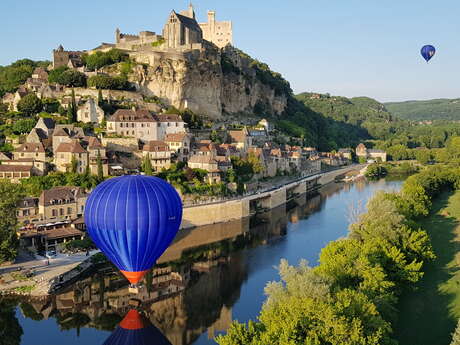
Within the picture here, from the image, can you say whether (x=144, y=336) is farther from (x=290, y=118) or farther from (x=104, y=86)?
(x=290, y=118)

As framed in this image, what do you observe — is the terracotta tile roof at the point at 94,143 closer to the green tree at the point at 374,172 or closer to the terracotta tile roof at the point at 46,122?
the terracotta tile roof at the point at 46,122

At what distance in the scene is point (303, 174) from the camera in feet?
205

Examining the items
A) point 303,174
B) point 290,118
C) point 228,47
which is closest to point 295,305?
point 303,174

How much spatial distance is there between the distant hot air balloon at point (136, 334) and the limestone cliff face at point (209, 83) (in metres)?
35.2

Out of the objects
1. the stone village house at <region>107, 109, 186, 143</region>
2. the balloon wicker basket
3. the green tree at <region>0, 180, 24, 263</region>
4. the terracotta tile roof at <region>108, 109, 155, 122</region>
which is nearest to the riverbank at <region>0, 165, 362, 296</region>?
the green tree at <region>0, 180, 24, 263</region>

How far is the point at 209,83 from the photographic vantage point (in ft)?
195

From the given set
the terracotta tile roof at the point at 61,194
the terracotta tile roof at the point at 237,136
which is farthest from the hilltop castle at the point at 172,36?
the terracotta tile roof at the point at 61,194

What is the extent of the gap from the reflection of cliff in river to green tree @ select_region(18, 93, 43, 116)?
64.7ft

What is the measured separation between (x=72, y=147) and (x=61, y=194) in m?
5.41

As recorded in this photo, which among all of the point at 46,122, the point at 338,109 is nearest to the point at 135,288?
the point at 46,122

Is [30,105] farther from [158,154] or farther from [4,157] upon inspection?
[158,154]

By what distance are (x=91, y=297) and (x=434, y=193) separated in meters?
34.8

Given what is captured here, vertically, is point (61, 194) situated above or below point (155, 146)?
below

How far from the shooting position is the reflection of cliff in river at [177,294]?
71.7 feet
